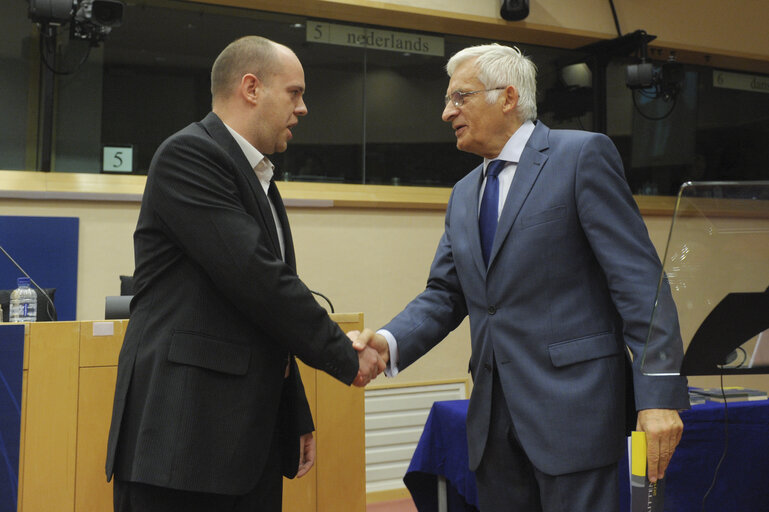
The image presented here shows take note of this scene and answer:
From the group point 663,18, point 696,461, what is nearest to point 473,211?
point 696,461

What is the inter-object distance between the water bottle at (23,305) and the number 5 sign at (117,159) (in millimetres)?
1579

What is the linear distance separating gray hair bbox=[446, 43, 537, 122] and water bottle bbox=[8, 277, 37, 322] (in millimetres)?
2284

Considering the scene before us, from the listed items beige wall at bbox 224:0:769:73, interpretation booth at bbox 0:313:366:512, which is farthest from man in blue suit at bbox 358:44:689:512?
beige wall at bbox 224:0:769:73

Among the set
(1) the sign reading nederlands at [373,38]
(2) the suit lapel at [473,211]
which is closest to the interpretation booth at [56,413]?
(2) the suit lapel at [473,211]

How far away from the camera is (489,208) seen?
1.83m

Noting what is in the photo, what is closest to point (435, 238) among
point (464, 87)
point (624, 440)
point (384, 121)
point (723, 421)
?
point (384, 121)

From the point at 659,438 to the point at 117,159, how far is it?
4.07 meters

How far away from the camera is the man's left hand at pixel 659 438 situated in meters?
1.49

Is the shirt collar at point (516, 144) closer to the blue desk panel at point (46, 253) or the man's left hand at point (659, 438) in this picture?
the man's left hand at point (659, 438)

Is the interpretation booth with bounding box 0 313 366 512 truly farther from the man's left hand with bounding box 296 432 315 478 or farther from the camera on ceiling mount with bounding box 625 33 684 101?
the camera on ceiling mount with bounding box 625 33 684 101

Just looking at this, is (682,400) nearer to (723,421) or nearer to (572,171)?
(572,171)

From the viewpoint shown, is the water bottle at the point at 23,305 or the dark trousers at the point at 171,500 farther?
the water bottle at the point at 23,305

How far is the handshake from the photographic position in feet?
6.42

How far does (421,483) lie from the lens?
2.81 meters
